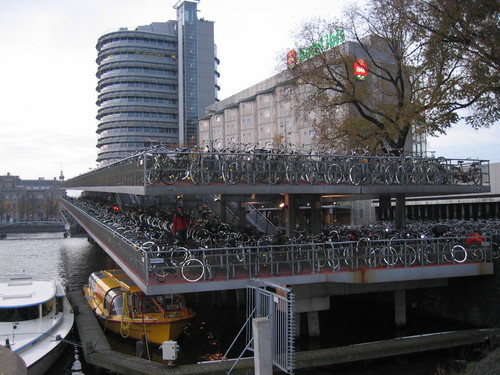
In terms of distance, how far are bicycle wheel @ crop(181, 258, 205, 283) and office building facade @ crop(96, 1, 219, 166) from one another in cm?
10666

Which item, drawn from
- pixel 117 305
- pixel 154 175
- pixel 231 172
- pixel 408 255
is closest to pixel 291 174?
pixel 231 172

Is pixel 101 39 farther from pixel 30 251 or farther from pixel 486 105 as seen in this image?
pixel 486 105

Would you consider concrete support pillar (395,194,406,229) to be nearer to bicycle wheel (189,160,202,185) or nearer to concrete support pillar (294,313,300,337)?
concrete support pillar (294,313,300,337)

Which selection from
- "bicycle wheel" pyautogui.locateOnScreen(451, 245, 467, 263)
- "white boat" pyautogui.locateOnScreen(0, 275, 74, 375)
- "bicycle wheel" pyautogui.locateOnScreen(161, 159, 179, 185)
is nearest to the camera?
"white boat" pyautogui.locateOnScreen(0, 275, 74, 375)

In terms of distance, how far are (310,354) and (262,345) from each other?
227 inches

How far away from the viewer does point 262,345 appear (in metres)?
10.1

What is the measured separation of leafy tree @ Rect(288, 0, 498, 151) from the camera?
78.0ft

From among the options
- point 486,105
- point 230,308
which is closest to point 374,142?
point 486,105

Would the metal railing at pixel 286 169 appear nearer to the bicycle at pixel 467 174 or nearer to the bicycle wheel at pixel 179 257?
the bicycle at pixel 467 174

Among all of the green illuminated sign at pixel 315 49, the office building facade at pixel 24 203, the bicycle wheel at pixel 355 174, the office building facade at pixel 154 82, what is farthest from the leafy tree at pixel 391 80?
the office building facade at pixel 24 203

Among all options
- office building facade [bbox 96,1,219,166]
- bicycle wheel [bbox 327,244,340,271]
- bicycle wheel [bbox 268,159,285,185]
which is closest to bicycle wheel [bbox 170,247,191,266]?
bicycle wheel [bbox 327,244,340,271]

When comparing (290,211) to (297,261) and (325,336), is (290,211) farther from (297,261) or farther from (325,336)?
(297,261)

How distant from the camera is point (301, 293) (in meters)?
18.0

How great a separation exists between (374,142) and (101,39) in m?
115
